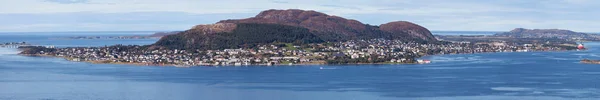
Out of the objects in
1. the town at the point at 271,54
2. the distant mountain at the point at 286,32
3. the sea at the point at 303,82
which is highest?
the distant mountain at the point at 286,32

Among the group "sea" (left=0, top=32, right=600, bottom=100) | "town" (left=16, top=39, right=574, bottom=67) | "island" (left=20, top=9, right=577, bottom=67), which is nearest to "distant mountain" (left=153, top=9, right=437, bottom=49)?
"island" (left=20, top=9, right=577, bottom=67)

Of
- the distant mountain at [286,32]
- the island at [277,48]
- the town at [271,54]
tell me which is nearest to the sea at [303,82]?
the town at [271,54]

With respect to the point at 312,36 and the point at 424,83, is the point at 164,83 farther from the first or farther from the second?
the point at 312,36

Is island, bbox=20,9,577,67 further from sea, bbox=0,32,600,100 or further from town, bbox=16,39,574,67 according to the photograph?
sea, bbox=0,32,600,100

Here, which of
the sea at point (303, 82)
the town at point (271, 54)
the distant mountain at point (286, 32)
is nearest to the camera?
the sea at point (303, 82)

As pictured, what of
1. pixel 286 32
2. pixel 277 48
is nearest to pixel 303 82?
pixel 277 48

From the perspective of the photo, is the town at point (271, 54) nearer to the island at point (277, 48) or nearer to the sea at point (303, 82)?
the island at point (277, 48)
